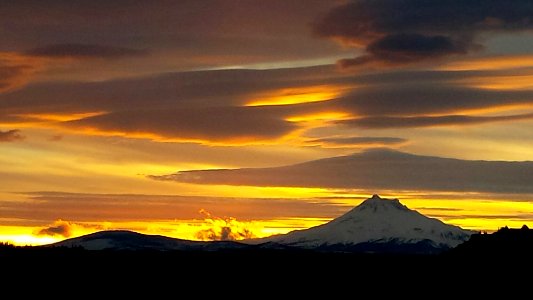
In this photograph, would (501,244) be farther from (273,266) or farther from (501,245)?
(273,266)

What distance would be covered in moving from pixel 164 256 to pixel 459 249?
1141 inches

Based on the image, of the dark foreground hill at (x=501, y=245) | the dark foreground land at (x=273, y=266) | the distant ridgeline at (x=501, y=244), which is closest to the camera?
the dark foreground land at (x=273, y=266)

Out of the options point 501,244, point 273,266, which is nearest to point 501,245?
point 501,244

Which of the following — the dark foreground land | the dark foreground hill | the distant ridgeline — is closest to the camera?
the dark foreground land

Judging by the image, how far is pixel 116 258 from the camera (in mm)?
94688

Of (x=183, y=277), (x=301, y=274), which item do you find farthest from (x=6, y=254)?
(x=301, y=274)

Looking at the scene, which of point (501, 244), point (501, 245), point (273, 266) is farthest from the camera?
point (501, 244)

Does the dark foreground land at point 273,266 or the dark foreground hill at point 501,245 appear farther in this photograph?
the dark foreground hill at point 501,245

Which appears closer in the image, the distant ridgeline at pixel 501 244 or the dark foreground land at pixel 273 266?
the dark foreground land at pixel 273 266

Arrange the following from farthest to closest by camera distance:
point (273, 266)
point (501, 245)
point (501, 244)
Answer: point (501, 244) → point (501, 245) → point (273, 266)

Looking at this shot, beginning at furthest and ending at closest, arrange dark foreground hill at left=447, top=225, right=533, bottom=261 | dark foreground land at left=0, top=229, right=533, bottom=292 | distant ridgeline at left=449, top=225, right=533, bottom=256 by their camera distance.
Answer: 1. distant ridgeline at left=449, top=225, right=533, bottom=256
2. dark foreground hill at left=447, top=225, right=533, bottom=261
3. dark foreground land at left=0, top=229, right=533, bottom=292

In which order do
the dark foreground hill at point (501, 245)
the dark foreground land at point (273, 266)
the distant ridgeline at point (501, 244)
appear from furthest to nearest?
the distant ridgeline at point (501, 244)
the dark foreground hill at point (501, 245)
the dark foreground land at point (273, 266)

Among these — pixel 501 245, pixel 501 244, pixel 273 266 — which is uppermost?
pixel 501 244

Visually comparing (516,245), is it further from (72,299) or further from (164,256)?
(72,299)
